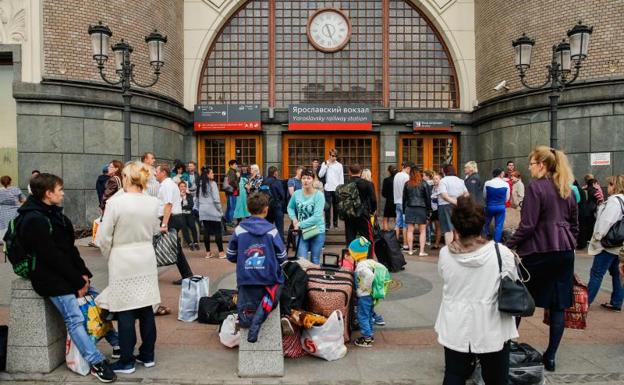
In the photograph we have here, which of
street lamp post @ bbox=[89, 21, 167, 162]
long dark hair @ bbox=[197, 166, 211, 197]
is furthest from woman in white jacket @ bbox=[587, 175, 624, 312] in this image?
street lamp post @ bbox=[89, 21, 167, 162]

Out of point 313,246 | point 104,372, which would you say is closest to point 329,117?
point 313,246

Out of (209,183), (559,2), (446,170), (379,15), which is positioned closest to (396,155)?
(379,15)

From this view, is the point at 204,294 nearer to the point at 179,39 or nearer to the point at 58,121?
the point at 58,121

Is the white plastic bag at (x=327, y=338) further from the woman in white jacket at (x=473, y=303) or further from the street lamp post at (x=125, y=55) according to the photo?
the street lamp post at (x=125, y=55)

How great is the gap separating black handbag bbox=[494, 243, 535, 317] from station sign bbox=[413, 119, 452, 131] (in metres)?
15.4

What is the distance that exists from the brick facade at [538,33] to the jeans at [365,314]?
12.5 m

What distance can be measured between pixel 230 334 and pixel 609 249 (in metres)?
4.74

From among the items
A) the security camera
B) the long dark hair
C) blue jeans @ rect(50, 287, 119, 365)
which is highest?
the security camera

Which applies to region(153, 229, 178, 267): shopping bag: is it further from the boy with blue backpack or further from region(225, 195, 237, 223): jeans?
region(225, 195, 237, 223): jeans

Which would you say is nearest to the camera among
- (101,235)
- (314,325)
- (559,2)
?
(101,235)

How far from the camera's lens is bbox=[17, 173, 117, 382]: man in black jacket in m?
3.94

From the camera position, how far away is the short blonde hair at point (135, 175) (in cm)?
421

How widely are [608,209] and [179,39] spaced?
51.8 feet

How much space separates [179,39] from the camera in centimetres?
1756
